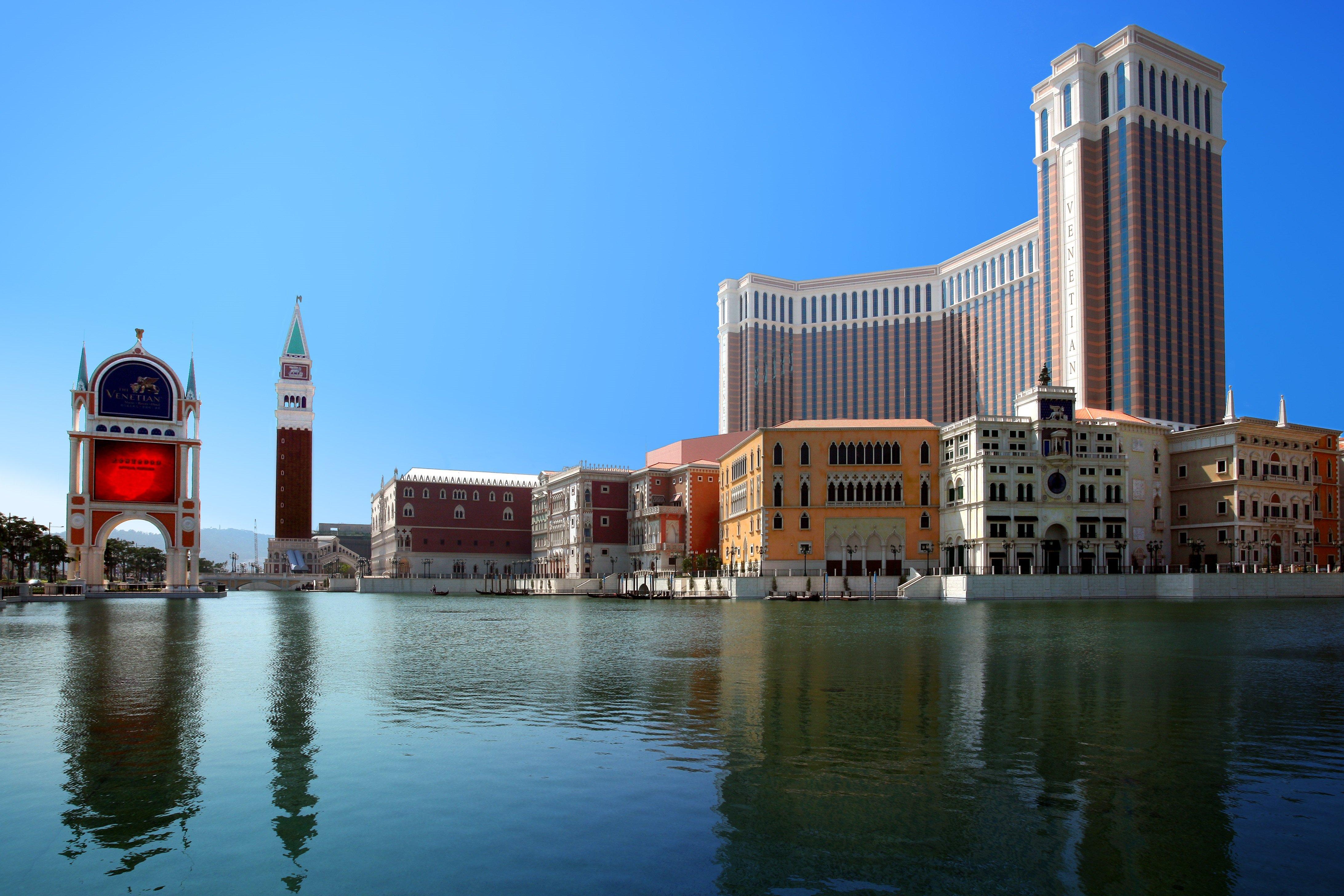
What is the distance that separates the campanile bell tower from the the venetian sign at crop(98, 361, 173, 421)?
6508 centimetres

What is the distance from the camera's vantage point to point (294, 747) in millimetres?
14227

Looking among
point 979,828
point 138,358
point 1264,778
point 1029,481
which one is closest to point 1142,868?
point 979,828

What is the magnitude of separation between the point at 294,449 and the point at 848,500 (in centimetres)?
10089

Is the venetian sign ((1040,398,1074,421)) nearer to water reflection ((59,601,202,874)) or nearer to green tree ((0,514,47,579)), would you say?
water reflection ((59,601,202,874))

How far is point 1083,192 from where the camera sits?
366 feet

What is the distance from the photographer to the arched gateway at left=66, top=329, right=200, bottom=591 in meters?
85.4

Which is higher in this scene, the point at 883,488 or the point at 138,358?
the point at 138,358

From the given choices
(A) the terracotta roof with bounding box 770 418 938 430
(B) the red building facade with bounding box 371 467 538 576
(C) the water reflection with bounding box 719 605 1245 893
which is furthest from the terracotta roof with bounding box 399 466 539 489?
(C) the water reflection with bounding box 719 605 1245 893

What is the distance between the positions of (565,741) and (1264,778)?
8.99m

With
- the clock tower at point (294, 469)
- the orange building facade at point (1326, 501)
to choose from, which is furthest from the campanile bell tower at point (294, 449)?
the orange building facade at point (1326, 501)

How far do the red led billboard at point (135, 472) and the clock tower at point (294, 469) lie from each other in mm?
62059

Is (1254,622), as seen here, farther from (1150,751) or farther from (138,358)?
(138,358)

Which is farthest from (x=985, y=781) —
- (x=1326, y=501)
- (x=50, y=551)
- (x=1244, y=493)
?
(x=50, y=551)

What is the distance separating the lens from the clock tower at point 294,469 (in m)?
151
